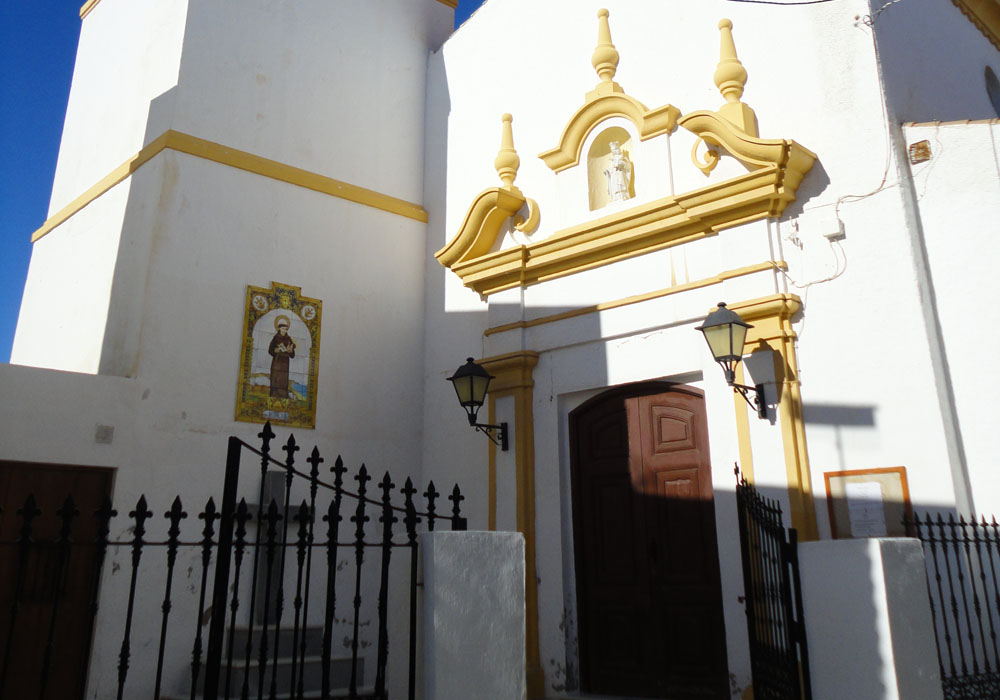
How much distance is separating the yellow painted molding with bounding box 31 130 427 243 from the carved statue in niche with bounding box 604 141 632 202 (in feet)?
Result: 8.99

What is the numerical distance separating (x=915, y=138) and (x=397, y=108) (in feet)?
19.4

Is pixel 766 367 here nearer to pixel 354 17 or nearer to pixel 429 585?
pixel 429 585

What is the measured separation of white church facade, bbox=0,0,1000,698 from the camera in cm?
646

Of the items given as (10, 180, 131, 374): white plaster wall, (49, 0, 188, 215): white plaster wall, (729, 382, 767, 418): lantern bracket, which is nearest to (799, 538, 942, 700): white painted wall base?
(729, 382, 767, 418): lantern bracket

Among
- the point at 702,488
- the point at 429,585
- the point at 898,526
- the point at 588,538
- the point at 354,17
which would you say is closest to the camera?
the point at 429,585

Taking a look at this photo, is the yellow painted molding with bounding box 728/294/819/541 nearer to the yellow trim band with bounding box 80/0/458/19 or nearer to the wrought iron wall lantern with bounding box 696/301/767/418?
the wrought iron wall lantern with bounding box 696/301/767/418

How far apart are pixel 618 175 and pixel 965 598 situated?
4527 mm

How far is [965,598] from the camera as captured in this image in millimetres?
5652

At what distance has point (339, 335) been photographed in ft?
30.2

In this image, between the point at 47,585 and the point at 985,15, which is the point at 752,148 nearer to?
the point at 985,15

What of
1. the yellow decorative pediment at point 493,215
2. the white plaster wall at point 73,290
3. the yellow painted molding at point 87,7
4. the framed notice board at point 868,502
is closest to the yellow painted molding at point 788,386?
the framed notice board at point 868,502

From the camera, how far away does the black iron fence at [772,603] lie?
479 centimetres

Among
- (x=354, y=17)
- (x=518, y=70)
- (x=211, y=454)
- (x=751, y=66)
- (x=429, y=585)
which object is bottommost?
(x=429, y=585)

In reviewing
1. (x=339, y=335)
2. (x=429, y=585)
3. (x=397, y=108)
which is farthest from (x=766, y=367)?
(x=397, y=108)
